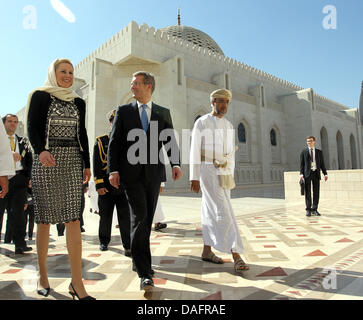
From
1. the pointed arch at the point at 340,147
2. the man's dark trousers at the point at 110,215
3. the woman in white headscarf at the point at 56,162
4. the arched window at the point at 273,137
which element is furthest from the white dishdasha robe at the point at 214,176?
the pointed arch at the point at 340,147

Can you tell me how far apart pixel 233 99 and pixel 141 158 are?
20.0 m

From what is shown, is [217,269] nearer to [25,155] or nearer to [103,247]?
[103,247]

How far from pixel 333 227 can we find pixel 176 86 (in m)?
14.0

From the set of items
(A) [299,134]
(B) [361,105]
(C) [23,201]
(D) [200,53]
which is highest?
(D) [200,53]

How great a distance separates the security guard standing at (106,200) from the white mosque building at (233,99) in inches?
485

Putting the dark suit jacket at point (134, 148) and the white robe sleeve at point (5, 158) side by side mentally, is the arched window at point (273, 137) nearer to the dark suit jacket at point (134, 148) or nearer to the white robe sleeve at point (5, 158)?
the dark suit jacket at point (134, 148)

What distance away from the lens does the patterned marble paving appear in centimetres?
177

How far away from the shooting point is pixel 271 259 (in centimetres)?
252

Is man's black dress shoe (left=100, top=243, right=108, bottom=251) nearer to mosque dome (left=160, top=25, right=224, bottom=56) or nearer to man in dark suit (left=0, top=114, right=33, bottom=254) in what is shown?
man in dark suit (left=0, top=114, right=33, bottom=254)

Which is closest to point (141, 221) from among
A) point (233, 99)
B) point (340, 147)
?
point (233, 99)

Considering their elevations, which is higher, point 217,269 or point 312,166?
point 312,166

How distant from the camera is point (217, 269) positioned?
2309 millimetres
